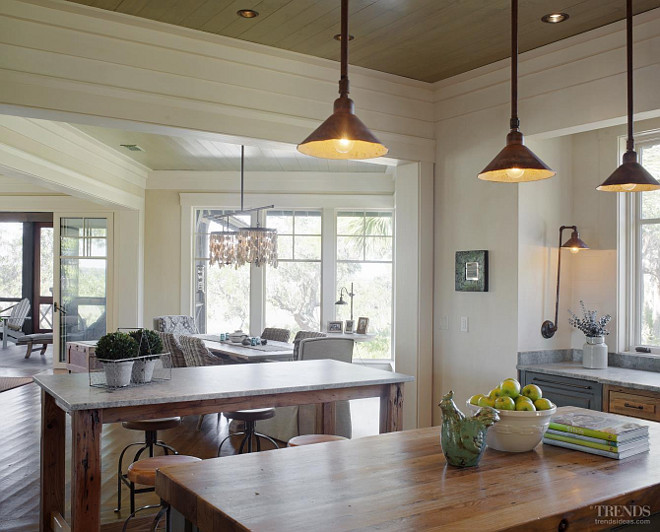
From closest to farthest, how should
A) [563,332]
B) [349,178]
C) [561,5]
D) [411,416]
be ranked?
1. [561,5]
2. [563,332]
3. [411,416]
4. [349,178]

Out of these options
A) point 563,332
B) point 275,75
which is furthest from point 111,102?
point 563,332

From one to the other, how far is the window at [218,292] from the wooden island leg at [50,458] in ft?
17.7

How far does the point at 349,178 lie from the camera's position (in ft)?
28.2

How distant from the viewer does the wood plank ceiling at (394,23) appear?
354 cm

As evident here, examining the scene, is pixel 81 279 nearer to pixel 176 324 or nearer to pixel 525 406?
pixel 176 324

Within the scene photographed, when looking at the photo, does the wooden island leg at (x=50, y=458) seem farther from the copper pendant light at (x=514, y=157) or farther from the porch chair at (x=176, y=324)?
the porch chair at (x=176, y=324)

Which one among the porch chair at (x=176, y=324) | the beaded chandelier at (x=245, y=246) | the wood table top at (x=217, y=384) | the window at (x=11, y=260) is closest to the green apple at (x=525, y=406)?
the wood table top at (x=217, y=384)

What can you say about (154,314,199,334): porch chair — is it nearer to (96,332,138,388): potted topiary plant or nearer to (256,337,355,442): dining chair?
(256,337,355,442): dining chair

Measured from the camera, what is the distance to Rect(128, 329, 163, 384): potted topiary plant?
3156mm

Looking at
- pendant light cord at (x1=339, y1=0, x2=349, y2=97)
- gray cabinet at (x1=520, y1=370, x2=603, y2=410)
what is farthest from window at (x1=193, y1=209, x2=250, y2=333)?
pendant light cord at (x1=339, y1=0, x2=349, y2=97)

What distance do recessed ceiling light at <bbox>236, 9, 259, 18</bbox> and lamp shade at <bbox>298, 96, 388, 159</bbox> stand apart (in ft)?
5.34

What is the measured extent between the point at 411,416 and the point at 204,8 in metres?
3.23

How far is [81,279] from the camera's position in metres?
9.24

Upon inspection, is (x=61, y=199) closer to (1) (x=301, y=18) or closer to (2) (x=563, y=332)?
(1) (x=301, y=18)
